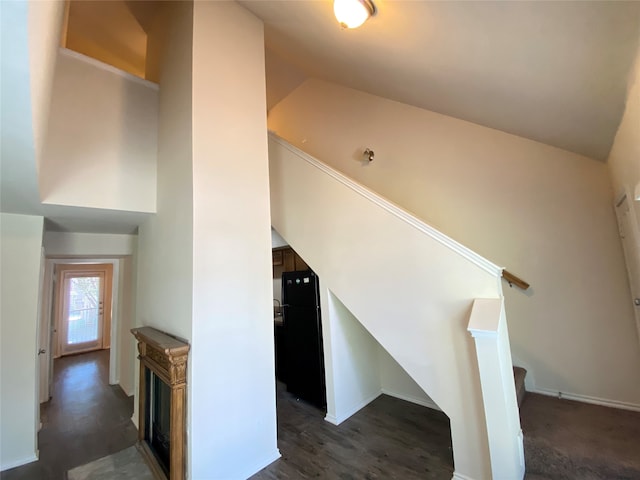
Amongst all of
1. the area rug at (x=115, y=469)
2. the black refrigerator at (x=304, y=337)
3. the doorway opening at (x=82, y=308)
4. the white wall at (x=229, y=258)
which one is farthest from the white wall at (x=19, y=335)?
the doorway opening at (x=82, y=308)

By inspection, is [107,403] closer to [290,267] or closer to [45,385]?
[45,385]

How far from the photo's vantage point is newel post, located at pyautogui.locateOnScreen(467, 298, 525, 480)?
1731 millimetres

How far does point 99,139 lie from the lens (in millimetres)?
2705

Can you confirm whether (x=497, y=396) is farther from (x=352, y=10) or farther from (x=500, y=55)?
(x=352, y=10)

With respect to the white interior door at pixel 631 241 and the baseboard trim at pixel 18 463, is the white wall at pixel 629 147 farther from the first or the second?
the baseboard trim at pixel 18 463

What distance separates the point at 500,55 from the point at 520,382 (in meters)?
2.67

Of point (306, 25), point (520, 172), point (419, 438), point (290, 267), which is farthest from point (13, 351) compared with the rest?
point (520, 172)

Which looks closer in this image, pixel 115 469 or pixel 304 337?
pixel 115 469

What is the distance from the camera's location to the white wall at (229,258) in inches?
83.0

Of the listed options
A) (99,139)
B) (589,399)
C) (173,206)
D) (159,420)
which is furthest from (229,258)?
(589,399)

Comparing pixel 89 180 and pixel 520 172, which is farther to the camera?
pixel 520 172

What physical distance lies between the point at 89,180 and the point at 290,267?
2.79 metres

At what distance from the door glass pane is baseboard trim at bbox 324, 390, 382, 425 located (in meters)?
7.31

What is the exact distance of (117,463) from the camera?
2.54 m
